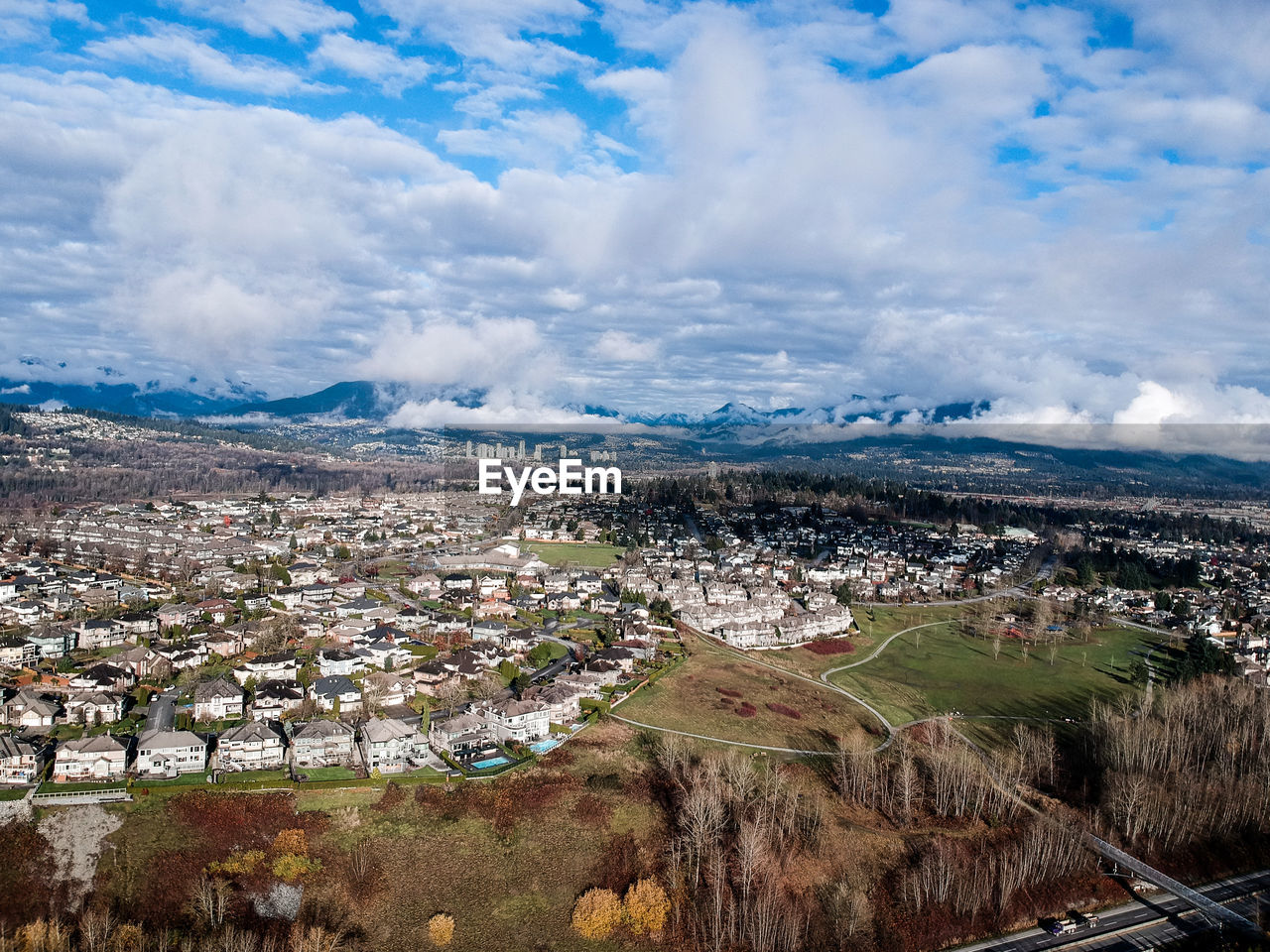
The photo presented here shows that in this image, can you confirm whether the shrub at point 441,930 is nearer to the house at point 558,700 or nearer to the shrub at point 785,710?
the house at point 558,700

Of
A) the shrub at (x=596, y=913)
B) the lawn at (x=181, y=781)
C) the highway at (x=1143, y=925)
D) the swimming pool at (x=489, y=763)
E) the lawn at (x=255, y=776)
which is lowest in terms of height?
the highway at (x=1143, y=925)

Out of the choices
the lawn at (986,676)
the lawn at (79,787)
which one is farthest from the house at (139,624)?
the lawn at (986,676)

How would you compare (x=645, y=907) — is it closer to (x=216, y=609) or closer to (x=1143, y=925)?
(x=1143, y=925)

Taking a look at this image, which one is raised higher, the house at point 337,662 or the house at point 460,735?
the house at point 337,662

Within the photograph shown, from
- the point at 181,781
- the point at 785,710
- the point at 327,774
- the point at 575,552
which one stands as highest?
the point at 575,552

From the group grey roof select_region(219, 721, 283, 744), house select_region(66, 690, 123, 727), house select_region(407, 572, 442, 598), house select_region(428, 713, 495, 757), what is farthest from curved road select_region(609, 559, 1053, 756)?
house select_region(66, 690, 123, 727)

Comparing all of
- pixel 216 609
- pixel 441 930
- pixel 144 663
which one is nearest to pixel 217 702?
pixel 144 663

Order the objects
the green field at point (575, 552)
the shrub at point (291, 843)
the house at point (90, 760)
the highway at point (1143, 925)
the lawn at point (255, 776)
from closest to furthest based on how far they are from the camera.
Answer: the highway at point (1143, 925)
the shrub at point (291, 843)
the house at point (90, 760)
the lawn at point (255, 776)
the green field at point (575, 552)

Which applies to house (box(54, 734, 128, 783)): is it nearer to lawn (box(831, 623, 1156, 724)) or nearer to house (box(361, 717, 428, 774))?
house (box(361, 717, 428, 774))
